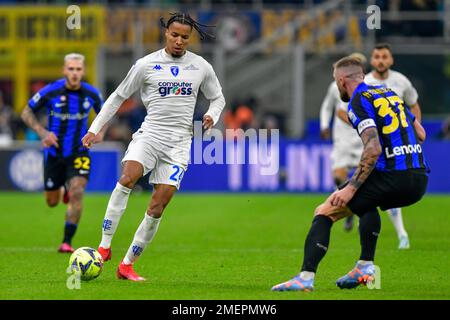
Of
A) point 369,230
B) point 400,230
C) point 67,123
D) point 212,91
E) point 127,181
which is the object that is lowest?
point 400,230

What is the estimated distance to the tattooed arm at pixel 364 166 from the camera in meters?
9.29

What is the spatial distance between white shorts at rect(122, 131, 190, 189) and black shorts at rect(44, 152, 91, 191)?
3.40 meters

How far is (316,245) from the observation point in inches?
374

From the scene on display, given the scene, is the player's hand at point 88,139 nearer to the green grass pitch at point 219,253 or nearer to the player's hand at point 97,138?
the player's hand at point 97,138

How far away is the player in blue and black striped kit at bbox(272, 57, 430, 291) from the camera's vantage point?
31.1ft

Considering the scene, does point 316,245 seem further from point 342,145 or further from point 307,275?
point 342,145

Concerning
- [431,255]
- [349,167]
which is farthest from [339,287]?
[349,167]

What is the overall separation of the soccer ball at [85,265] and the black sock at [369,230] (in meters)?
A: 2.48

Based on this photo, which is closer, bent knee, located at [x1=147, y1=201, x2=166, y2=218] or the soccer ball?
the soccer ball

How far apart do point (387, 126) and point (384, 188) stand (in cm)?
53

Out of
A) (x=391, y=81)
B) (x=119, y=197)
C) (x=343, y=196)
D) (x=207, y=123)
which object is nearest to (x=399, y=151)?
(x=343, y=196)

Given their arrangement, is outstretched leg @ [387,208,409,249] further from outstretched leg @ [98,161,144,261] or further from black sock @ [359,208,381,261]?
outstretched leg @ [98,161,144,261]

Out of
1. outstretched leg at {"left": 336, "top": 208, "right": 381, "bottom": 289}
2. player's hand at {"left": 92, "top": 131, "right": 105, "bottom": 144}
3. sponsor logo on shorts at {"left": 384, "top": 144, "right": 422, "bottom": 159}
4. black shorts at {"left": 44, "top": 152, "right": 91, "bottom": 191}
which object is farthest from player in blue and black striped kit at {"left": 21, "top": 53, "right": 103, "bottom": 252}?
sponsor logo on shorts at {"left": 384, "top": 144, "right": 422, "bottom": 159}

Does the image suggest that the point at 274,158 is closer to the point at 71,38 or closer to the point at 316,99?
the point at 316,99
